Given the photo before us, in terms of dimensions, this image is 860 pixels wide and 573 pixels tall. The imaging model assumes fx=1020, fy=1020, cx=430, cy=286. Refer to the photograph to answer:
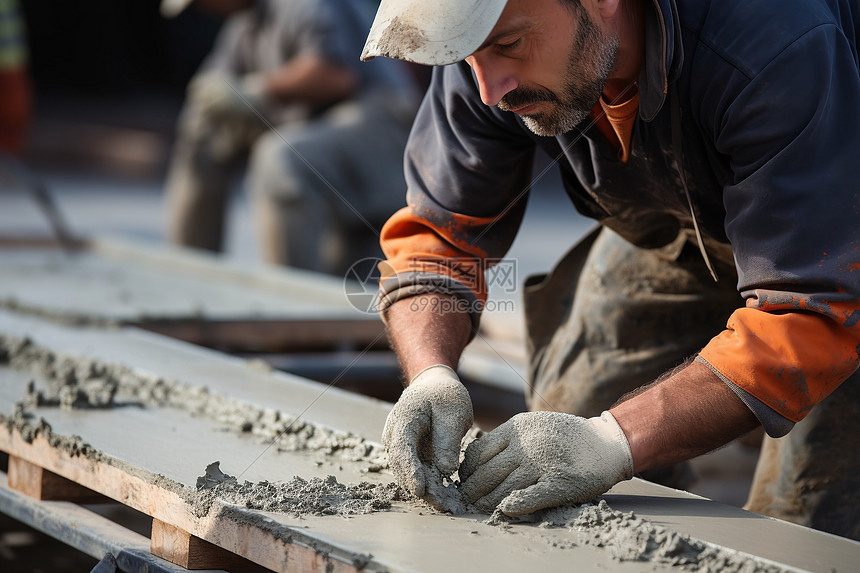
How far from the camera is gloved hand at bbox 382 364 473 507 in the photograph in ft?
5.64

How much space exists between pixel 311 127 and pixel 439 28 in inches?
141

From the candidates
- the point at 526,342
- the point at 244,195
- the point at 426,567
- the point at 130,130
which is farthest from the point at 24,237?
the point at 130,130

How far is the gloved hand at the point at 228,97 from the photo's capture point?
527 cm

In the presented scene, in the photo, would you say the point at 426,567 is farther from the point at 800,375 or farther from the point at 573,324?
the point at 573,324

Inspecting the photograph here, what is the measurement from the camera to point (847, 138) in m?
1.63

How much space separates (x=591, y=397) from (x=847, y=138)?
1117mm

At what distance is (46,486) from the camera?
2123 millimetres

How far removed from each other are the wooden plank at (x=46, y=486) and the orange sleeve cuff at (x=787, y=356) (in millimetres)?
1327

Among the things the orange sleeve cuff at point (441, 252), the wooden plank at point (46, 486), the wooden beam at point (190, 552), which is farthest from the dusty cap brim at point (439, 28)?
the wooden plank at point (46, 486)

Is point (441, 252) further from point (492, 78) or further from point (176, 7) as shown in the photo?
point (176, 7)

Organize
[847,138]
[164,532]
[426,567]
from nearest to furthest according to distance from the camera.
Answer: [426,567] → [847,138] → [164,532]

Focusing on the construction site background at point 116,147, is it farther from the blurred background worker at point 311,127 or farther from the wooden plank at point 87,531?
the blurred background worker at point 311,127

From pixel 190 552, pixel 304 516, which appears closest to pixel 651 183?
pixel 304 516

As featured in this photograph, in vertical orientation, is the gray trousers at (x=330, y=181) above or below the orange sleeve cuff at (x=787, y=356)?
below
